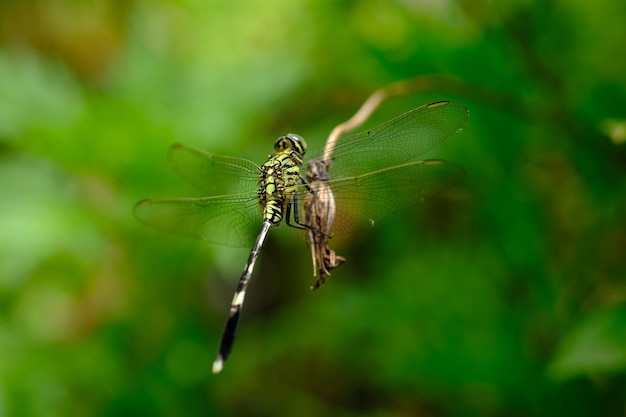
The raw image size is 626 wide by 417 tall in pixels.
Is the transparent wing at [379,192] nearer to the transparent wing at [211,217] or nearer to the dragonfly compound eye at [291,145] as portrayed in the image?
the dragonfly compound eye at [291,145]

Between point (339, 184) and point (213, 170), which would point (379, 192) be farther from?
point (213, 170)

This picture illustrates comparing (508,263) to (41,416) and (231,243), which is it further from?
(41,416)

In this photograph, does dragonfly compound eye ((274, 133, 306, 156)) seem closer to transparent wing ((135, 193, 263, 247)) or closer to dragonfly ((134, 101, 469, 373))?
dragonfly ((134, 101, 469, 373))

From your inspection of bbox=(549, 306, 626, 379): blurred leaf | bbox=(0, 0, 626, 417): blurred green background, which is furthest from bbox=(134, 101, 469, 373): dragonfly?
bbox=(549, 306, 626, 379): blurred leaf

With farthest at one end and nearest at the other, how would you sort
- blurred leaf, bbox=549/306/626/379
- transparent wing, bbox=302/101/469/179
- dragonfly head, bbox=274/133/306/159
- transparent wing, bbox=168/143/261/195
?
transparent wing, bbox=168/143/261/195
dragonfly head, bbox=274/133/306/159
transparent wing, bbox=302/101/469/179
blurred leaf, bbox=549/306/626/379

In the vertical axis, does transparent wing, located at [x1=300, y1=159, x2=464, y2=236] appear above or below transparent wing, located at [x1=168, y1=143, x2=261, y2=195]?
below

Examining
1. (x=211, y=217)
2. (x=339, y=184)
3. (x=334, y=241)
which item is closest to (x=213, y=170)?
(x=211, y=217)
